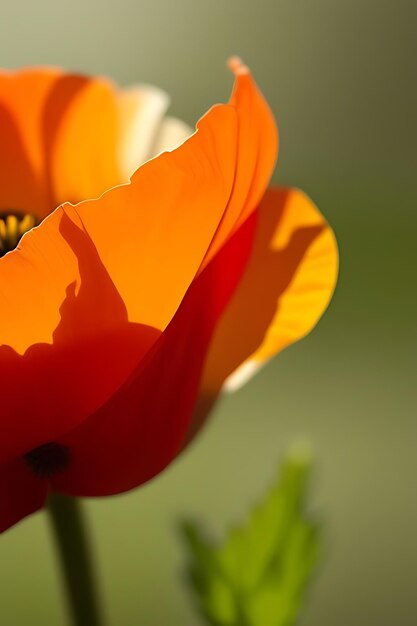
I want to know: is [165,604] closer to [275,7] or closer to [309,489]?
[309,489]

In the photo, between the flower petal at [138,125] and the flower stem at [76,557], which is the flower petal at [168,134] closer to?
the flower petal at [138,125]

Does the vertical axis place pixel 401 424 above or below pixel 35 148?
below

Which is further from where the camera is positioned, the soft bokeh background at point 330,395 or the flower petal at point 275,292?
the soft bokeh background at point 330,395

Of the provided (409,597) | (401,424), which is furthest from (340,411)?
(409,597)

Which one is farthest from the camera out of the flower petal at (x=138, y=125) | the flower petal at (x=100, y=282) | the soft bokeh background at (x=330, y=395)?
the soft bokeh background at (x=330, y=395)

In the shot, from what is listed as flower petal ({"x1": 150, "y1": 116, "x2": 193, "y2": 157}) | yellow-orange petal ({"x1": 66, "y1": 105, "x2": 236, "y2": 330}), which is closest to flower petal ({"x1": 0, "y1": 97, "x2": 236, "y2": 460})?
yellow-orange petal ({"x1": 66, "y1": 105, "x2": 236, "y2": 330})

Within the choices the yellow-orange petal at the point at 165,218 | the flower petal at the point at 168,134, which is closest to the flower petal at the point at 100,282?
the yellow-orange petal at the point at 165,218
